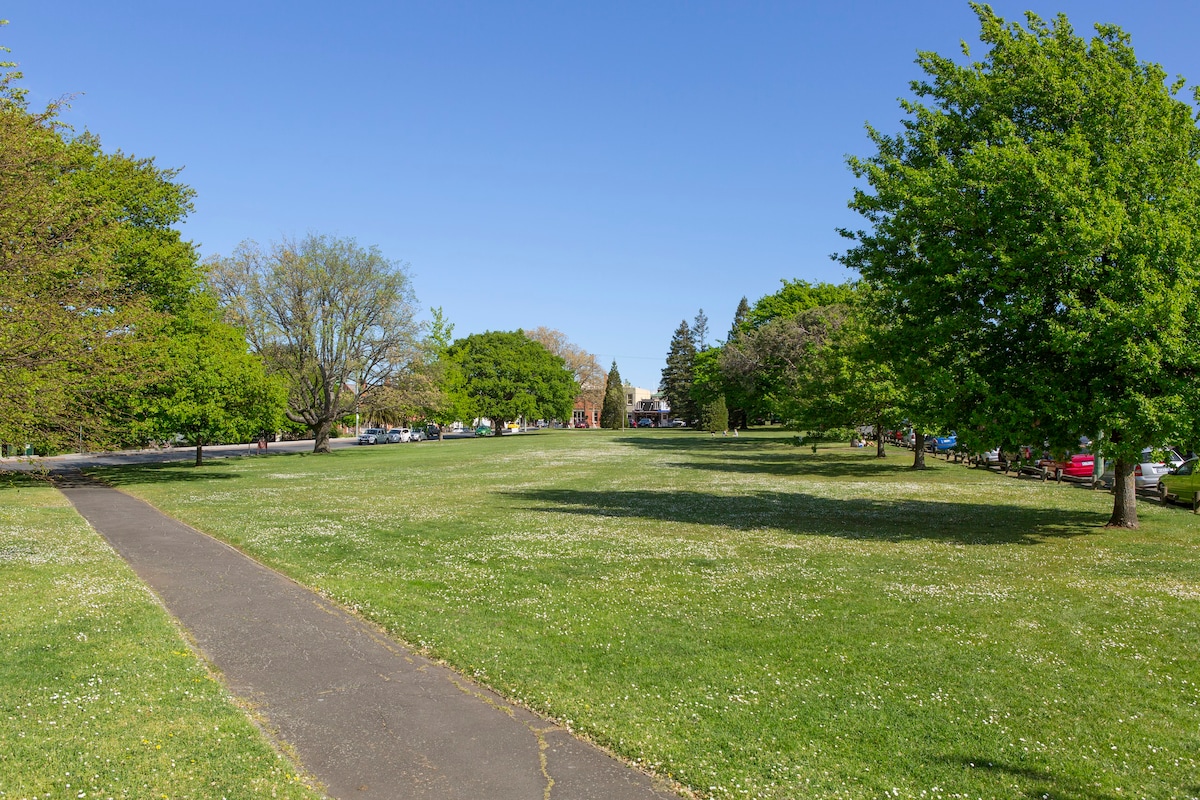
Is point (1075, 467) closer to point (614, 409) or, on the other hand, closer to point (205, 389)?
point (205, 389)

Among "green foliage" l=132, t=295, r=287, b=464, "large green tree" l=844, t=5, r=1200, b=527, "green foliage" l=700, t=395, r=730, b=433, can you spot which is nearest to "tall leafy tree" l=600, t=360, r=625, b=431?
"green foliage" l=700, t=395, r=730, b=433

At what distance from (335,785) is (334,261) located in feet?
192

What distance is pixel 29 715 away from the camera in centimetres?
689

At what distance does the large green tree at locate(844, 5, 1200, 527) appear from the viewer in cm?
1552

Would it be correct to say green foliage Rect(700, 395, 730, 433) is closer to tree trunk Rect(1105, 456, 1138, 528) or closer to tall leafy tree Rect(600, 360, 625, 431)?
tall leafy tree Rect(600, 360, 625, 431)

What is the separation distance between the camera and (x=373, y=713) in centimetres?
725

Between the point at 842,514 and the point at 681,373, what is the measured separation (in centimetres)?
11571

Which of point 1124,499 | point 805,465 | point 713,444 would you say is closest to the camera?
point 1124,499

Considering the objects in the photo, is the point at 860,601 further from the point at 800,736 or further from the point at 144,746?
the point at 144,746

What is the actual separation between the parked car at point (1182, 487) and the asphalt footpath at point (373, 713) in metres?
25.7

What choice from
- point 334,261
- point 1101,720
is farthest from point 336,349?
point 1101,720

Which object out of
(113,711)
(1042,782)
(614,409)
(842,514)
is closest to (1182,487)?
(842,514)

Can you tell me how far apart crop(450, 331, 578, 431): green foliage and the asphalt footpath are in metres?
84.3

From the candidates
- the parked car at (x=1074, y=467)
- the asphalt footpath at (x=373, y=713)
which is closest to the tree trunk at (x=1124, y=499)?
the parked car at (x=1074, y=467)
